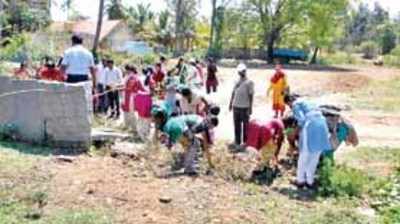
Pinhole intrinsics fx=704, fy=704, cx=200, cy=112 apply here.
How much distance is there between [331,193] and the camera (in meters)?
9.20

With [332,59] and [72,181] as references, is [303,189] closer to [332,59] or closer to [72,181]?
[72,181]

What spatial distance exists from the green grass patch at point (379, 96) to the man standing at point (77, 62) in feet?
43.3

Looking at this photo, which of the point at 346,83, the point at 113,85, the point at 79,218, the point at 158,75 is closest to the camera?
the point at 79,218

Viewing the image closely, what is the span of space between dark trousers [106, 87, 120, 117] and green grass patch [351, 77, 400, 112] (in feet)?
34.4

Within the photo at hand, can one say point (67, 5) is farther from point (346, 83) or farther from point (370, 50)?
point (370, 50)

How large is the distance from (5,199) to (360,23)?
87.7 meters

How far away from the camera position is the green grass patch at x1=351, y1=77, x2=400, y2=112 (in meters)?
23.4

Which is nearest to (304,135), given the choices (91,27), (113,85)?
(113,85)

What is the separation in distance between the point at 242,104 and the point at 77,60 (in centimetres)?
303

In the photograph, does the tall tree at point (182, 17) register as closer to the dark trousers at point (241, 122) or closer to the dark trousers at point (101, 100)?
the dark trousers at point (101, 100)

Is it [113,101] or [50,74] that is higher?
[50,74]

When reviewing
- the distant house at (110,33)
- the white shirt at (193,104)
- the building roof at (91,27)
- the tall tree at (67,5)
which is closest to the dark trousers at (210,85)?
the white shirt at (193,104)

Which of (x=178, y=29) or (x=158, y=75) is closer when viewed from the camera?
(x=158, y=75)

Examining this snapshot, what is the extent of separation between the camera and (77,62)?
1167 cm
